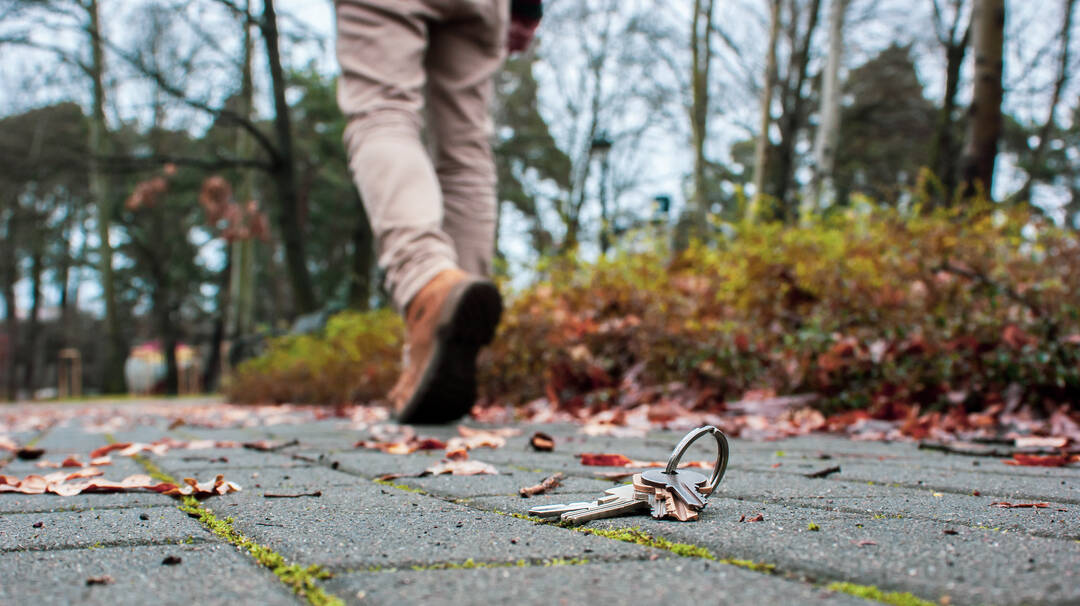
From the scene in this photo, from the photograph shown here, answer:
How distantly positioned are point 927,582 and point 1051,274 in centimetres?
246

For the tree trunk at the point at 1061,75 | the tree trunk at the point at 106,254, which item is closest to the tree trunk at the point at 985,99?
the tree trunk at the point at 1061,75

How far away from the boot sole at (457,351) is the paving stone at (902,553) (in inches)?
57.6

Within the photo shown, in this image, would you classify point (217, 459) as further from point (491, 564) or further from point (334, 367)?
point (334, 367)

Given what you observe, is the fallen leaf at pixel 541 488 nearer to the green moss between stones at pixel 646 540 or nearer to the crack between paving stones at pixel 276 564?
the green moss between stones at pixel 646 540

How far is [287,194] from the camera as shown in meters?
10.5

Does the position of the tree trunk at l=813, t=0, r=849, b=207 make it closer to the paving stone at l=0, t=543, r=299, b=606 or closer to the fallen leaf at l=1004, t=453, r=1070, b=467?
the fallen leaf at l=1004, t=453, r=1070, b=467

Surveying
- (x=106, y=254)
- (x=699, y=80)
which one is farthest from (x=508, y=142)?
(x=106, y=254)

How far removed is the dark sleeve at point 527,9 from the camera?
3354mm

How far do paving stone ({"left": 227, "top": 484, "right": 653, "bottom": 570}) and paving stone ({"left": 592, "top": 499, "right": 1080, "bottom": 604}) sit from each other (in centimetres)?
13

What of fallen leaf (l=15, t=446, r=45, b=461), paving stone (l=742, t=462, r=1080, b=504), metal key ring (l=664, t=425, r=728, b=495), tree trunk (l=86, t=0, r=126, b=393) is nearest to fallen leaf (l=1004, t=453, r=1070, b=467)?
paving stone (l=742, t=462, r=1080, b=504)

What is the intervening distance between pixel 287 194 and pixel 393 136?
829cm

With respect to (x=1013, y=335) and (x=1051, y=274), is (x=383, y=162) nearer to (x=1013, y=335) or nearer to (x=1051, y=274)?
(x=1013, y=335)

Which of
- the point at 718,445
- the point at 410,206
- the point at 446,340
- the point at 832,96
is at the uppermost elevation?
the point at 832,96

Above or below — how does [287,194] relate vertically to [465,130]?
above
